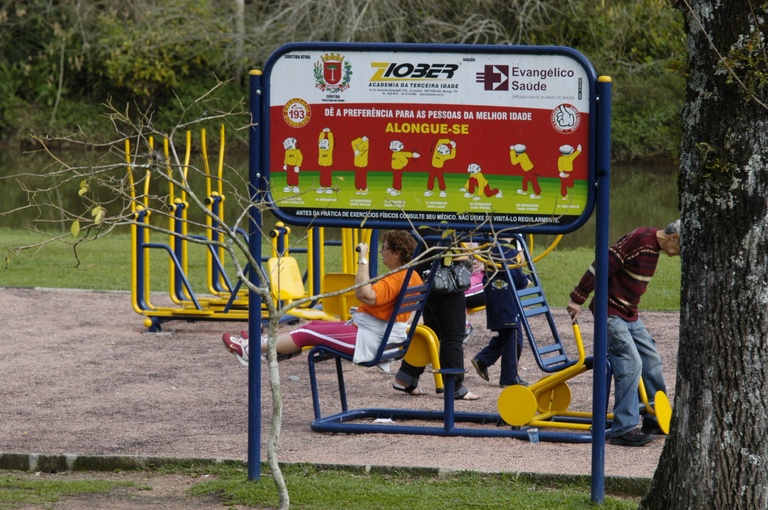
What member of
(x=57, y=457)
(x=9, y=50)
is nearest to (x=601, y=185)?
(x=57, y=457)

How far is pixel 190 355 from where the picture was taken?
9.74 m

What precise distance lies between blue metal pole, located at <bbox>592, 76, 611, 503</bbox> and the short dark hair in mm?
2101

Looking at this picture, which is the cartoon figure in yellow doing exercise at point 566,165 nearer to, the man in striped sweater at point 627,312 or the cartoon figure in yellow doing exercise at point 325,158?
the man in striped sweater at point 627,312

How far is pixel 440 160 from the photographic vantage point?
Result: 5816 millimetres

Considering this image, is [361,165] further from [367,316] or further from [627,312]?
[627,312]

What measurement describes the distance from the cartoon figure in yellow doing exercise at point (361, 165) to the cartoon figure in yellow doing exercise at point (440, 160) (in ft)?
1.00

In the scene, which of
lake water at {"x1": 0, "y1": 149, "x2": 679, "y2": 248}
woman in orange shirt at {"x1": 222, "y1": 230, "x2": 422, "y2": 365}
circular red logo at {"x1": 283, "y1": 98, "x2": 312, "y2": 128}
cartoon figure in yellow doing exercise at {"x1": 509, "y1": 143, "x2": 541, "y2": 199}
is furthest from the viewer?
lake water at {"x1": 0, "y1": 149, "x2": 679, "y2": 248}

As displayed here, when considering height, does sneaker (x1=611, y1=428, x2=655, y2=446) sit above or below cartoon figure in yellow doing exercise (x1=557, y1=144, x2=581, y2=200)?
below

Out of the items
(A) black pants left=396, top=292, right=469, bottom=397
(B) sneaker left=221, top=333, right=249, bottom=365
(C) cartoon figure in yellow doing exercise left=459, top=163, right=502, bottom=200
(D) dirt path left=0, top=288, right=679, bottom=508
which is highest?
(C) cartoon figure in yellow doing exercise left=459, top=163, right=502, bottom=200

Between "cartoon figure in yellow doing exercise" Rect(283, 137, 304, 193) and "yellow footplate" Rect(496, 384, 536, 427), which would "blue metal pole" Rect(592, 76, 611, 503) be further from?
"cartoon figure in yellow doing exercise" Rect(283, 137, 304, 193)

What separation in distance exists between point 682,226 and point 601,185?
0.87 meters

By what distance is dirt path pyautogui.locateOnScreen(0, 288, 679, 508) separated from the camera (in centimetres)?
647

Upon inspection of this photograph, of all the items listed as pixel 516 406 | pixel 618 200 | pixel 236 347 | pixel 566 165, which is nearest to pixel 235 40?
pixel 618 200

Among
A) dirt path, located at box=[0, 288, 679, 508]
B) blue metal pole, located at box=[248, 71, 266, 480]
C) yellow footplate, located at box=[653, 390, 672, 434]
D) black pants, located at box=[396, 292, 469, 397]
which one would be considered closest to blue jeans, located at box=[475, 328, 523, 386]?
dirt path, located at box=[0, 288, 679, 508]
